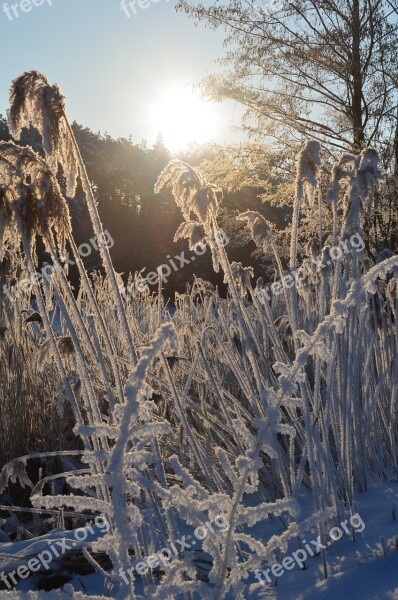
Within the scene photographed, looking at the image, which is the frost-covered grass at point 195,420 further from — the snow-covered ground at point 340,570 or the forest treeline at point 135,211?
the forest treeline at point 135,211

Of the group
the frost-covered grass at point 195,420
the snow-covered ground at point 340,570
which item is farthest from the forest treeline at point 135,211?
the snow-covered ground at point 340,570

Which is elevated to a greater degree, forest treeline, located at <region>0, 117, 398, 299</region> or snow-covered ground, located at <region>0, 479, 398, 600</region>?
forest treeline, located at <region>0, 117, 398, 299</region>

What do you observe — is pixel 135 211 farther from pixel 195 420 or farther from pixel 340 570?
pixel 340 570

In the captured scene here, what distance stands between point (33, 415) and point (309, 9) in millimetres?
11320

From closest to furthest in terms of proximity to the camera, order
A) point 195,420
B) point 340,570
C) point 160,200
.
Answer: point 340,570 < point 195,420 < point 160,200

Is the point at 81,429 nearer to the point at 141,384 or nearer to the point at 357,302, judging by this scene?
the point at 141,384

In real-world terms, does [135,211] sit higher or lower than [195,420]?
higher

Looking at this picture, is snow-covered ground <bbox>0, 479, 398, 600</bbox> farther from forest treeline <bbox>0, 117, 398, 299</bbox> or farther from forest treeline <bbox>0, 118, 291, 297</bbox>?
forest treeline <bbox>0, 118, 291, 297</bbox>

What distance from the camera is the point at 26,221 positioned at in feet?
4.42

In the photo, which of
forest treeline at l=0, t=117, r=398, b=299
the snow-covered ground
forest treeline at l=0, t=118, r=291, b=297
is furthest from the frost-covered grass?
forest treeline at l=0, t=118, r=291, b=297

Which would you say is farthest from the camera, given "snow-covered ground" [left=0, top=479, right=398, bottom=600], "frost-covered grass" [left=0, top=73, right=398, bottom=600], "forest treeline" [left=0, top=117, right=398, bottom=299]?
"forest treeline" [left=0, top=117, right=398, bottom=299]

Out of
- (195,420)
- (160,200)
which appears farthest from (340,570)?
(160,200)

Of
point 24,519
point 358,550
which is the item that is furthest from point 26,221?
point 24,519

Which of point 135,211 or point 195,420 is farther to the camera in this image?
point 135,211
